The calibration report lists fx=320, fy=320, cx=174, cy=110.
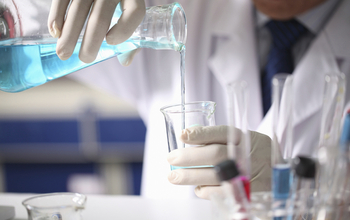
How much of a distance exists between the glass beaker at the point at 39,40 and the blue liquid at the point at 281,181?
405mm

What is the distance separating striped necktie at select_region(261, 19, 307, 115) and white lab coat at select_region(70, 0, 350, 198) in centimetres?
5

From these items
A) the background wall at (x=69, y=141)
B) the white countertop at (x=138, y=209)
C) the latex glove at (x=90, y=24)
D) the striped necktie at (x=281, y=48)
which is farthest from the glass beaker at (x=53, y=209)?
the background wall at (x=69, y=141)

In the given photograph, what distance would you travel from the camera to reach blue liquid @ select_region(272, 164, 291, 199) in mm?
395

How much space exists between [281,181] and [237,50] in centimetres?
97

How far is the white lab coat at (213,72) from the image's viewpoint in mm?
1211

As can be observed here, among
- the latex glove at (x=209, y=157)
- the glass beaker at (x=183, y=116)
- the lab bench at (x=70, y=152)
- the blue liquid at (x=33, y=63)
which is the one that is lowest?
the lab bench at (x=70, y=152)

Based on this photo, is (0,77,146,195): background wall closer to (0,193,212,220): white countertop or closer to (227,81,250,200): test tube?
(0,193,212,220): white countertop

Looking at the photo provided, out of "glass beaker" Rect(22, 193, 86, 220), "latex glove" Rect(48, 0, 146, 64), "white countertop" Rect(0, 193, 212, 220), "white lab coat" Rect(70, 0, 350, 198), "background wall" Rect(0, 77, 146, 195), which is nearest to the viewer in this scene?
"glass beaker" Rect(22, 193, 86, 220)

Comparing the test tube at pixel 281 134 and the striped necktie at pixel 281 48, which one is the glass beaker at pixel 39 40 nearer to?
the test tube at pixel 281 134

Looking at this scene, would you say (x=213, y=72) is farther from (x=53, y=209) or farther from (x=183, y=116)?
(x=53, y=209)

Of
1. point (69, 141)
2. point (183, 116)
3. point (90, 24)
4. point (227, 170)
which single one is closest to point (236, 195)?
point (227, 170)

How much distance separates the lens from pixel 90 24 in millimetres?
646

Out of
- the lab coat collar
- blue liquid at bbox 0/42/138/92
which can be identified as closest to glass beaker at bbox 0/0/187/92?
blue liquid at bbox 0/42/138/92

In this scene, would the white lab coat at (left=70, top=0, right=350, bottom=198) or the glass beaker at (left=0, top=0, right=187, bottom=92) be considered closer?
the glass beaker at (left=0, top=0, right=187, bottom=92)
